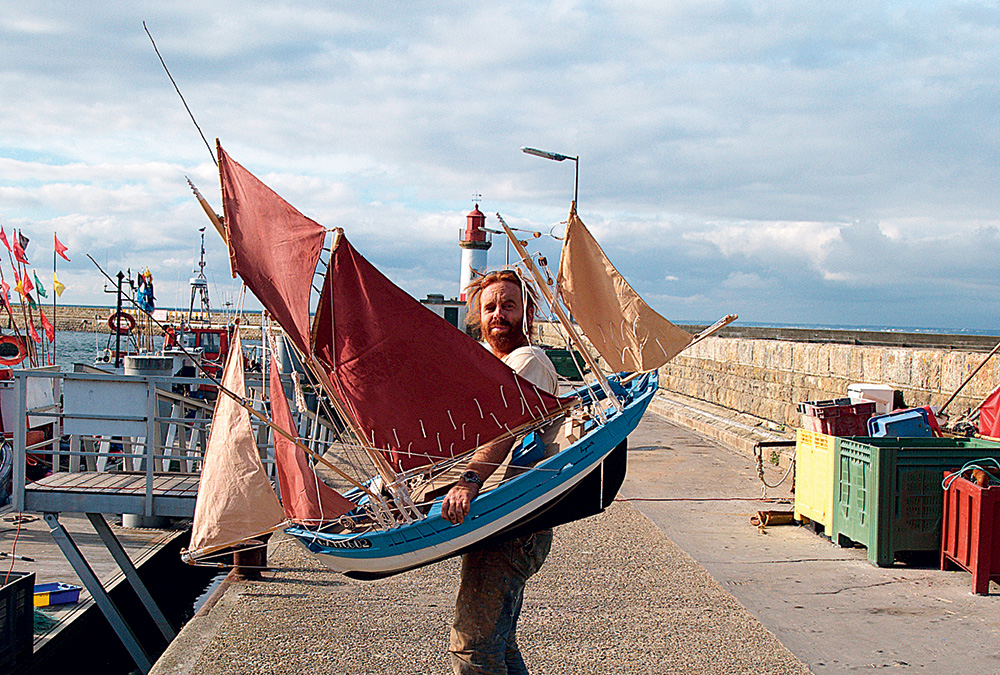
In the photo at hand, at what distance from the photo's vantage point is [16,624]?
5.88 m

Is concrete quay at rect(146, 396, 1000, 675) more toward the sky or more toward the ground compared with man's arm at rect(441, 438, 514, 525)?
more toward the ground

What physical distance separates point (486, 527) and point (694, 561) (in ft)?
14.0

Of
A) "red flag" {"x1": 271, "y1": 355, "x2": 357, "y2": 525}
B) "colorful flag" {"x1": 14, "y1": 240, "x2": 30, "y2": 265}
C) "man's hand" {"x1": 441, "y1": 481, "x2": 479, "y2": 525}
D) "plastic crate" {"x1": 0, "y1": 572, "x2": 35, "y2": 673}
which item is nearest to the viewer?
"man's hand" {"x1": 441, "y1": 481, "x2": 479, "y2": 525}

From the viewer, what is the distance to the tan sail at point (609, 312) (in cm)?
443

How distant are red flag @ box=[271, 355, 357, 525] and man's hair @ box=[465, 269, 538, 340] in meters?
1.17

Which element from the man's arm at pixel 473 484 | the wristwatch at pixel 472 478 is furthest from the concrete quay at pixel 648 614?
the wristwatch at pixel 472 478

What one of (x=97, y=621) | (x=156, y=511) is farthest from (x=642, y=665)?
(x=97, y=621)

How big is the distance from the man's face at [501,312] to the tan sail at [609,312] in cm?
76

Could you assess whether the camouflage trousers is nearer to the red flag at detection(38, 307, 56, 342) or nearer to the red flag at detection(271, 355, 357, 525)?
the red flag at detection(271, 355, 357, 525)

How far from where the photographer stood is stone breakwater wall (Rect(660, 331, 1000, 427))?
10375 millimetres

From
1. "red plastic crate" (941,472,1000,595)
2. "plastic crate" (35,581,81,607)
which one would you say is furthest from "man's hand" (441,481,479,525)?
"plastic crate" (35,581,81,607)

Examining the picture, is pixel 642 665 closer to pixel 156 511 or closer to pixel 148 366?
pixel 156 511

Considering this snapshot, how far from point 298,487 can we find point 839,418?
20.6ft

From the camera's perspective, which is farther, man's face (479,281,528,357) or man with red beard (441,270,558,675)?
man's face (479,281,528,357)
